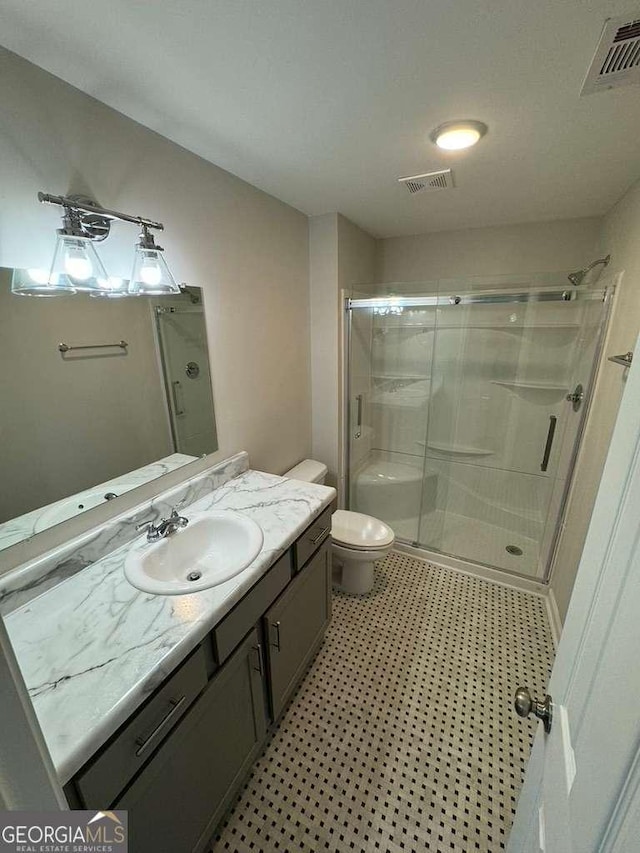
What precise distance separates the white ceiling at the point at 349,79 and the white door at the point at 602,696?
93cm

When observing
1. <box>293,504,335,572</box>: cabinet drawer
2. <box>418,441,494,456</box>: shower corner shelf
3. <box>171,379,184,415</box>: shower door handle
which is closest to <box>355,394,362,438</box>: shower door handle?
<box>418,441,494,456</box>: shower corner shelf

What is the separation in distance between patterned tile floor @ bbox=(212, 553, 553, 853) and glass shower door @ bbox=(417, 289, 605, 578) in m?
0.52


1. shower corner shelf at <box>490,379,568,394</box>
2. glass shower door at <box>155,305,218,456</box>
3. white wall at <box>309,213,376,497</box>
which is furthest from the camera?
shower corner shelf at <box>490,379,568,394</box>

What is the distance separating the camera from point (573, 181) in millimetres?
1665

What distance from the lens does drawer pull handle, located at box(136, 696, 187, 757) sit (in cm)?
77

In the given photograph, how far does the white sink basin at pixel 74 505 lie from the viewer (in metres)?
1.07

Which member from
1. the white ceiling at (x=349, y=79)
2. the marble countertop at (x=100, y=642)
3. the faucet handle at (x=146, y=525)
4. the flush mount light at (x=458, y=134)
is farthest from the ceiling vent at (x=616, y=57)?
the faucet handle at (x=146, y=525)

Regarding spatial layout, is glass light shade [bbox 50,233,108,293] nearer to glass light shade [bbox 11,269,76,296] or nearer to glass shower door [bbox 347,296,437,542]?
glass light shade [bbox 11,269,76,296]

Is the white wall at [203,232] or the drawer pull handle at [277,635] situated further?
the drawer pull handle at [277,635]

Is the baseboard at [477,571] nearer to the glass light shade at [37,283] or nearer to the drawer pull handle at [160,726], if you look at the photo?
the drawer pull handle at [160,726]

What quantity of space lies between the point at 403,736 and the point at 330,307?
7.43 feet

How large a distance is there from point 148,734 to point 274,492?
918mm

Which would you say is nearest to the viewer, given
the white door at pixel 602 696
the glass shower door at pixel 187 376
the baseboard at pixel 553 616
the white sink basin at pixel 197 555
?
the white door at pixel 602 696

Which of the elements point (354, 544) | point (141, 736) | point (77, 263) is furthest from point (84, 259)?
point (354, 544)
